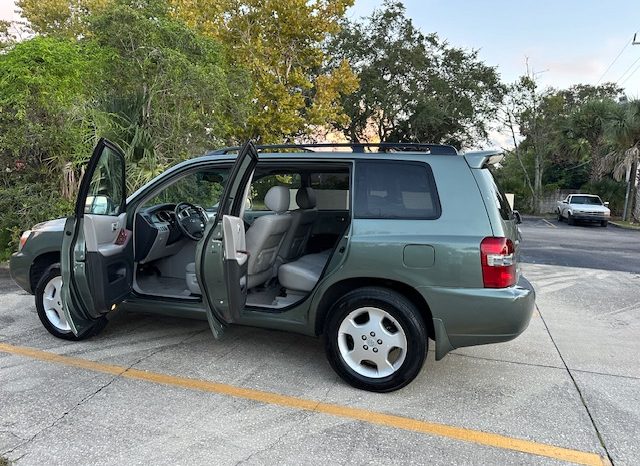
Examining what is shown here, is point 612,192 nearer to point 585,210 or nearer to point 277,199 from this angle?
point 585,210

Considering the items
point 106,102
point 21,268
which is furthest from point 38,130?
point 21,268

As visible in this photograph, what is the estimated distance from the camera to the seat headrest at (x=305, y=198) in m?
4.55

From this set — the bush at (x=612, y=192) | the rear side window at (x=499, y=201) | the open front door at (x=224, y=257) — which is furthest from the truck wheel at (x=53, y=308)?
the bush at (x=612, y=192)

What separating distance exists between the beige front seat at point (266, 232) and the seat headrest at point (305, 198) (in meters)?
0.37

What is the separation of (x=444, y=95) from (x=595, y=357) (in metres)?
23.2

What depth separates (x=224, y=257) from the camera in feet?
10.9

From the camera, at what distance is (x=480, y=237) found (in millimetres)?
3143

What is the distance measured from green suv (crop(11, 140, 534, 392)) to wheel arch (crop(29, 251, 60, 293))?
0.02 meters

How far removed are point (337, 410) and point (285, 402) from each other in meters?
0.37

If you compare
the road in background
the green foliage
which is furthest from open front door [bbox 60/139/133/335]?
the road in background

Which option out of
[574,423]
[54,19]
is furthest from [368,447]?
[54,19]

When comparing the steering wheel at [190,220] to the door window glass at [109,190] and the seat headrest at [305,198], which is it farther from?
the seat headrest at [305,198]

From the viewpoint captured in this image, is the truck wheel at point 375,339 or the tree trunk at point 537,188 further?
the tree trunk at point 537,188

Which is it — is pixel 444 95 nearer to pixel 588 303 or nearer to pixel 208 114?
pixel 208 114
